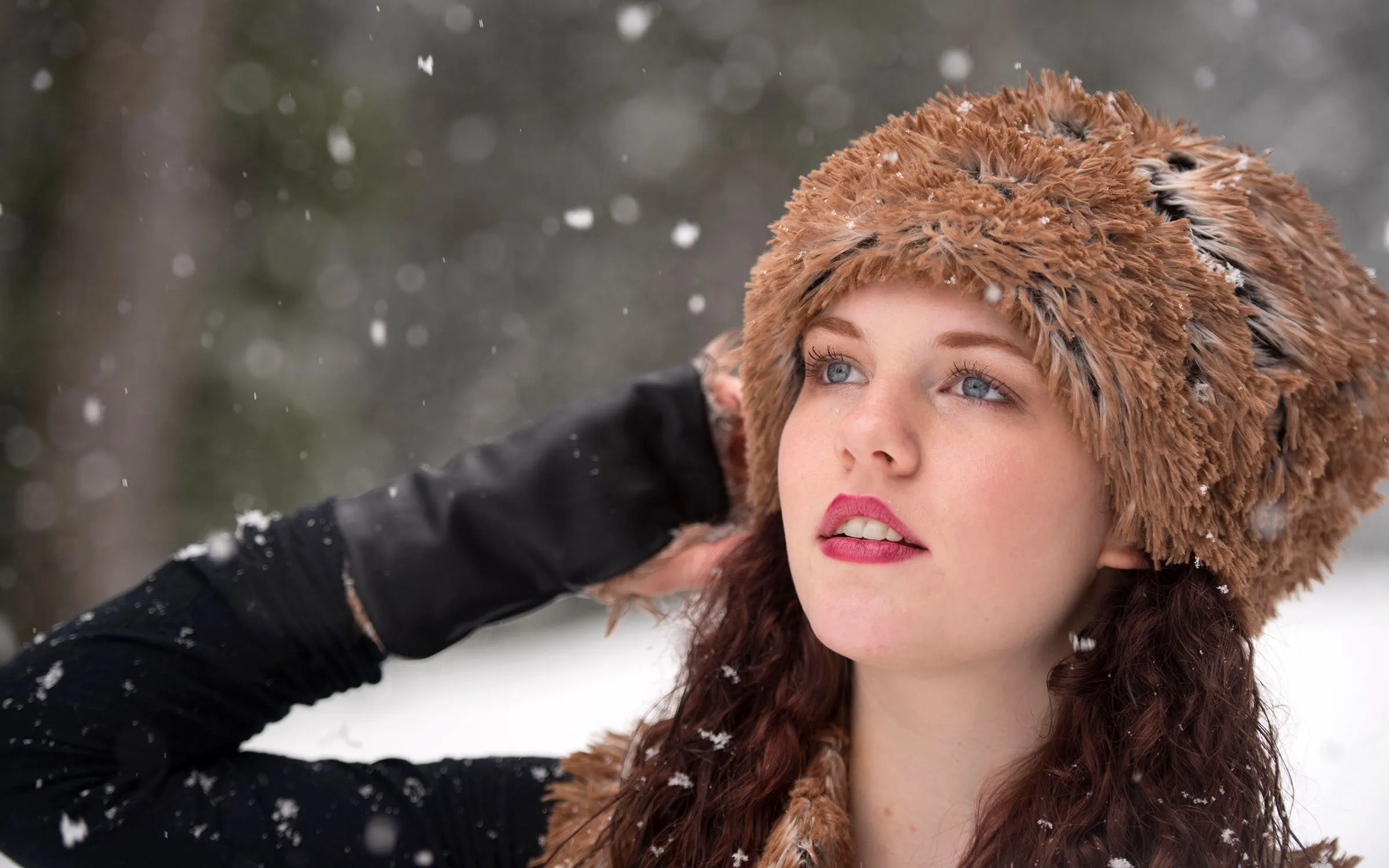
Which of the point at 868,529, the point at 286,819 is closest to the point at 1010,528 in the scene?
the point at 868,529

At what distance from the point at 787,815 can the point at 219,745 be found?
91 cm

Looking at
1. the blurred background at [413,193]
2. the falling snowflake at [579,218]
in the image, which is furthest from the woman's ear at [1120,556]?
the falling snowflake at [579,218]

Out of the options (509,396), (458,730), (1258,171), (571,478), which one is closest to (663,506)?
(571,478)

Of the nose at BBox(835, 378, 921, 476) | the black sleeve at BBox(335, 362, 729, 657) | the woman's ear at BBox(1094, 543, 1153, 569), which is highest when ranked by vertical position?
the nose at BBox(835, 378, 921, 476)

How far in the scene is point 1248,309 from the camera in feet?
4.64

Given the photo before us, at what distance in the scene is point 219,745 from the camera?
5.81ft

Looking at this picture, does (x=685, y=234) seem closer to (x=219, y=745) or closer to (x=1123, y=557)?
(x=219, y=745)

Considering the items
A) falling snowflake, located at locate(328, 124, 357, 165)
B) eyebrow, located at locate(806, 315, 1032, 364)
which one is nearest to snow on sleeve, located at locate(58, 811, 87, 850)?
eyebrow, located at locate(806, 315, 1032, 364)

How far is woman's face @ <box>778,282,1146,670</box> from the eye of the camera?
4.65ft

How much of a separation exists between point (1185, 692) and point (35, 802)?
5.45 ft

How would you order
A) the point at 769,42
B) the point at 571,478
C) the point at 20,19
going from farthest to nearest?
the point at 769,42
the point at 20,19
the point at 571,478

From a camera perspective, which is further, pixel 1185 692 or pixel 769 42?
pixel 769 42

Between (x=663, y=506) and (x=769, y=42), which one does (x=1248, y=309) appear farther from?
(x=769, y=42)

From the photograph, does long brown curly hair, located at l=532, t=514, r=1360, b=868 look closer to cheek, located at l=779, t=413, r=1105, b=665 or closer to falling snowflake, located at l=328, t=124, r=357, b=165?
cheek, located at l=779, t=413, r=1105, b=665
